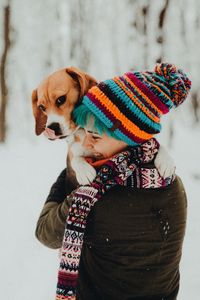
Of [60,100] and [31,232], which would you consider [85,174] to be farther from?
[31,232]

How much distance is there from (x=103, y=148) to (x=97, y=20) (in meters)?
23.8

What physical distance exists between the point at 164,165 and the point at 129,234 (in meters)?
0.37

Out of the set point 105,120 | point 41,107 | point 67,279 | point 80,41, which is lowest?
point 67,279

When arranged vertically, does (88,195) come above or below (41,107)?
below

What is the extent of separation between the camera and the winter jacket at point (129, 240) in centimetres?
158

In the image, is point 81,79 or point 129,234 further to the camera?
point 81,79

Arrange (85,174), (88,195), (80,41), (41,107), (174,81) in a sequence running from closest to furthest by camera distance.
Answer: (88,195)
(174,81)
(85,174)
(41,107)
(80,41)

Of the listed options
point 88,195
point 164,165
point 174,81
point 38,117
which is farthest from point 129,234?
point 38,117

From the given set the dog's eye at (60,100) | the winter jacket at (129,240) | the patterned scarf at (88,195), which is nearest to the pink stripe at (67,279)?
the patterned scarf at (88,195)

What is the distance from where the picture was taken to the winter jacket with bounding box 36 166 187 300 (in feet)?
5.19

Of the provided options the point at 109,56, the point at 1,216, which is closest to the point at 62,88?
the point at 1,216

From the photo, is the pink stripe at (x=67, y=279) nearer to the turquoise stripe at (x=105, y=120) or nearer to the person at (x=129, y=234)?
the person at (x=129, y=234)

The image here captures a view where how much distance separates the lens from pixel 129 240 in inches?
63.4

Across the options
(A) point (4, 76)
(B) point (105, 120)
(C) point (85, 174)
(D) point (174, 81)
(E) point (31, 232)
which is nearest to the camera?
(B) point (105, 120)
